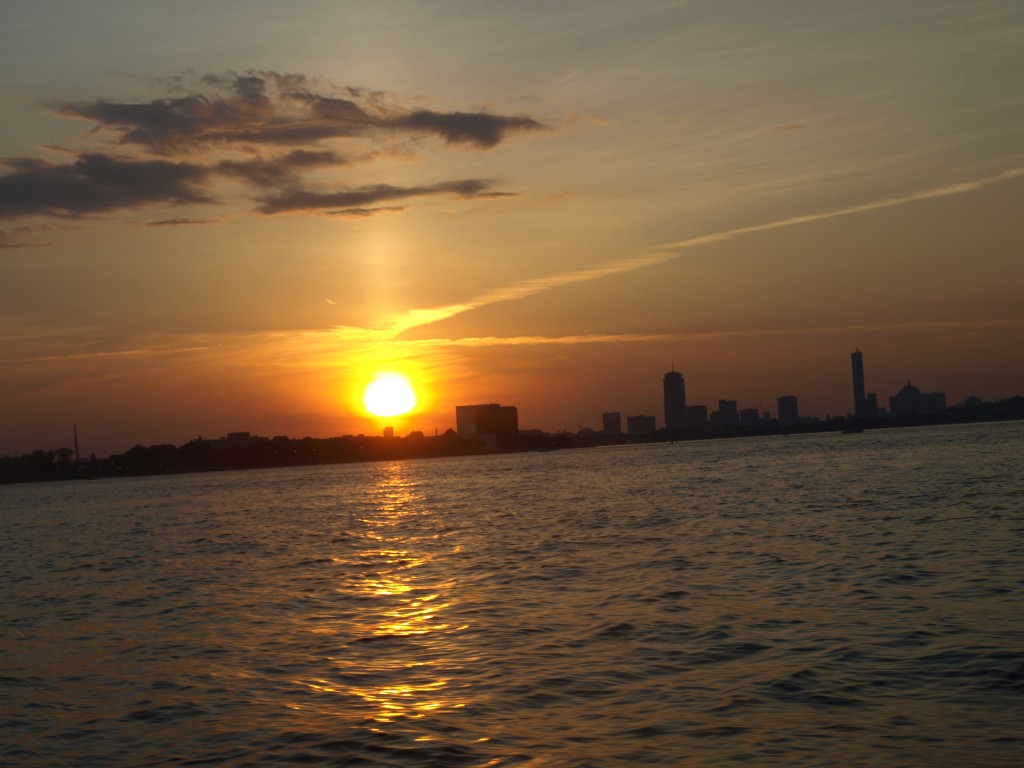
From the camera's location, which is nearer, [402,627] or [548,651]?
[548,651]

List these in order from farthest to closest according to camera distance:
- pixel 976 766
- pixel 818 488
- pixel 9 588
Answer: pixel 818 488, pixel 9 588, pixel 976 766

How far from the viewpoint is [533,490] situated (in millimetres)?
113750

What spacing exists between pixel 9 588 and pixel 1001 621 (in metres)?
38.9

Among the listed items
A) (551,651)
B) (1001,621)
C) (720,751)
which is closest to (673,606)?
(551,651)

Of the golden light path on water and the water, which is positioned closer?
the water

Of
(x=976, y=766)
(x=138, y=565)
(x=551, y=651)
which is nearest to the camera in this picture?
(x=976, y=766)

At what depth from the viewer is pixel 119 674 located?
77.0 ft

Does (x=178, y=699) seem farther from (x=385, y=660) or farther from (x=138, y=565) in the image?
(x=138, y=565)

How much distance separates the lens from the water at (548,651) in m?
16.2

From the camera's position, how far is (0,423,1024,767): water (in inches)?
640

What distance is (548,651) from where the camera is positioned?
2314 centimetres

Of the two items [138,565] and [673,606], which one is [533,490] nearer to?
[138,565]

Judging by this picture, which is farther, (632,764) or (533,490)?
(533,490)

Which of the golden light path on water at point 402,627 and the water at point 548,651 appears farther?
the golden light path on water at point 402,627
